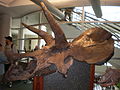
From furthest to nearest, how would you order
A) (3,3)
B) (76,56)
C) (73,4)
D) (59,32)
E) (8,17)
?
(8,17)
(3,3)
(73,4)
(76,56)
(59,32)

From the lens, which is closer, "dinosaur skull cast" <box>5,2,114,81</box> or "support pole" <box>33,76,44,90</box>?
"dinosaur skull cast" <box>5,2,114,81</box>

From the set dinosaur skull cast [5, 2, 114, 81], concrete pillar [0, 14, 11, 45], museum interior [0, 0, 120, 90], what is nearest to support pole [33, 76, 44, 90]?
museum interior [0, 0, 120, 90]

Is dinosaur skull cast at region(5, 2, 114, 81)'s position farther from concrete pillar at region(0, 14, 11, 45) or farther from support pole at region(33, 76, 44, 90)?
concrete pillar at region(0, 14, 11, 45)

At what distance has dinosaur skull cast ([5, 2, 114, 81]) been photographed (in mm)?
1191

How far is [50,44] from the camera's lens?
4.54 feet

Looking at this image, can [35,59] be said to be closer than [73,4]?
Yes

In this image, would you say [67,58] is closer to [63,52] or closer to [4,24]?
[63,52]

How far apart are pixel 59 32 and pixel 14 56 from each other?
33 centimetres

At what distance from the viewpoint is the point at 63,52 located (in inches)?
52.5

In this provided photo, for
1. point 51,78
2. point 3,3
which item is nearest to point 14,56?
point 51,78

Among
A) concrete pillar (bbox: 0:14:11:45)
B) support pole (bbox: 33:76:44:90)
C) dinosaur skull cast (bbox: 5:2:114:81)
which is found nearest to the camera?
dinosaur skull cast (bbox: 5:2:114:81)

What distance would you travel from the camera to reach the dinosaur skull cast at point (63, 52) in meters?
1.19

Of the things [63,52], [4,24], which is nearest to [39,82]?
[63,52]

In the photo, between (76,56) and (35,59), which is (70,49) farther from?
(35,59)
